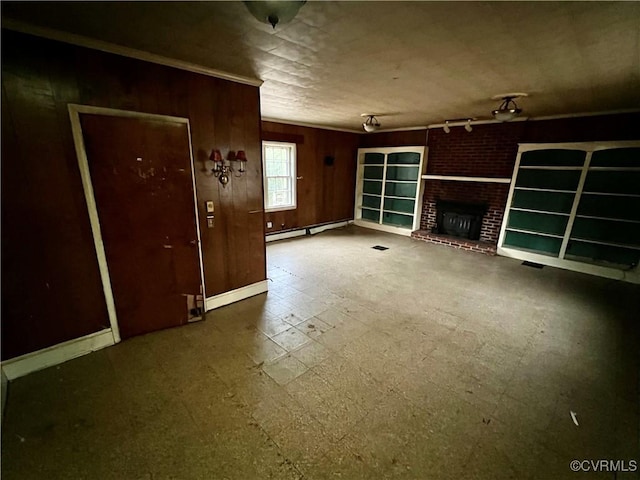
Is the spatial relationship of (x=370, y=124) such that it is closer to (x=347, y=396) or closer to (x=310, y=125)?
(x=310, y=125)

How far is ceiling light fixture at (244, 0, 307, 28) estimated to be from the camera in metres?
1.30

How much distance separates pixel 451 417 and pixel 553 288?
3.17 meters

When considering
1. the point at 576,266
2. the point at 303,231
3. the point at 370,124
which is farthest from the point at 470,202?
the point at 303,231

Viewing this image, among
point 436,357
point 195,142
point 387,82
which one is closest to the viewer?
point 436,357

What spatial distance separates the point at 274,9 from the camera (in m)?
1.33

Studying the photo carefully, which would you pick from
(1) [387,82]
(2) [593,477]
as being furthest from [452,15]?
(2) [593,477]

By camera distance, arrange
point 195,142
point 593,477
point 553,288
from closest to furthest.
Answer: point 593,477
point 195,142
point 553,288

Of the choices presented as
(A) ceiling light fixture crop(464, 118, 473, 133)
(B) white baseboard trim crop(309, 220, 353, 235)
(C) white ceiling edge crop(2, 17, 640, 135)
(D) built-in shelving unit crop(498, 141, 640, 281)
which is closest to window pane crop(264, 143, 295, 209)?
(B) white baseboard trim crop(309, 220, 353, 235)

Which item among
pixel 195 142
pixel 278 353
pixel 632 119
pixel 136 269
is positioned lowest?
pixel 278 353

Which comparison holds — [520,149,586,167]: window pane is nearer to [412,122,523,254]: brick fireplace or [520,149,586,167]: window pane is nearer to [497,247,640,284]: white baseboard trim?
[412,122,523,254]: brick fireplace

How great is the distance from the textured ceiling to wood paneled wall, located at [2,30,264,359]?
224 millimetres

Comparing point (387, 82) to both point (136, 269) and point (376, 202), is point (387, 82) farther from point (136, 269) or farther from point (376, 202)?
point (376, 202)

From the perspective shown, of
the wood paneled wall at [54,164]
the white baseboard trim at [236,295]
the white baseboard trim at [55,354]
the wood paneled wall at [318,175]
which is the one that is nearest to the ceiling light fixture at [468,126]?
the wood paneled wall at [318,175]

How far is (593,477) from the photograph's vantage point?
1.46 metres
